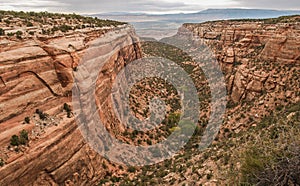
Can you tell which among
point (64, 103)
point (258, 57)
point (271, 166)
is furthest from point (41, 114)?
point (258, 57)

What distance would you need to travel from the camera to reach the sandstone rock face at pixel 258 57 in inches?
1196

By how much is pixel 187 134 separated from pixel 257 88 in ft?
33.1

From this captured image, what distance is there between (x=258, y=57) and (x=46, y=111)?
29489 millimetres

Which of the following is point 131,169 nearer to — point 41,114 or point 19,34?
point 41,114

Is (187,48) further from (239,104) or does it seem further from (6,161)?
(6,161)

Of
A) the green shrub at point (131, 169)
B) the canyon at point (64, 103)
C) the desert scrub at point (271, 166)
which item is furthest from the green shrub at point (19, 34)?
the desert scrub at point (271, 166)

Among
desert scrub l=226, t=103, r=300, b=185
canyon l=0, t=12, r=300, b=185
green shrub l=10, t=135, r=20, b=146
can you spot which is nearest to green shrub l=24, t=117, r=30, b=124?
canyon l=0, t=12, r=300, b=185

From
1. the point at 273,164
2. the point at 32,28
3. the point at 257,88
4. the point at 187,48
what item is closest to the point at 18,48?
the point at 32,28

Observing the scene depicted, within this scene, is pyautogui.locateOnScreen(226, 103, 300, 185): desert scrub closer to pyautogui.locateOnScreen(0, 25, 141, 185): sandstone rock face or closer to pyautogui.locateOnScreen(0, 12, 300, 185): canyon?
pyautogui.locateOnScreen(0, 12, 300, 185): canyon

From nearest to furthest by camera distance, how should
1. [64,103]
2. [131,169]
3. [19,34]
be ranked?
1. [19,34]
2. [64,103]
3. [131,169]

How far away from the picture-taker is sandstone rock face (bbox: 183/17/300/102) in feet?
99.7

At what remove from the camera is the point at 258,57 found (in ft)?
118

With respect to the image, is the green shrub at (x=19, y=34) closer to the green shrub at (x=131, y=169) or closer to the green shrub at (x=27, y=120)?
the green shrub at (x=27, y=120)

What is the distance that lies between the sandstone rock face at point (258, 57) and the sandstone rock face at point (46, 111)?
20.5 metres
